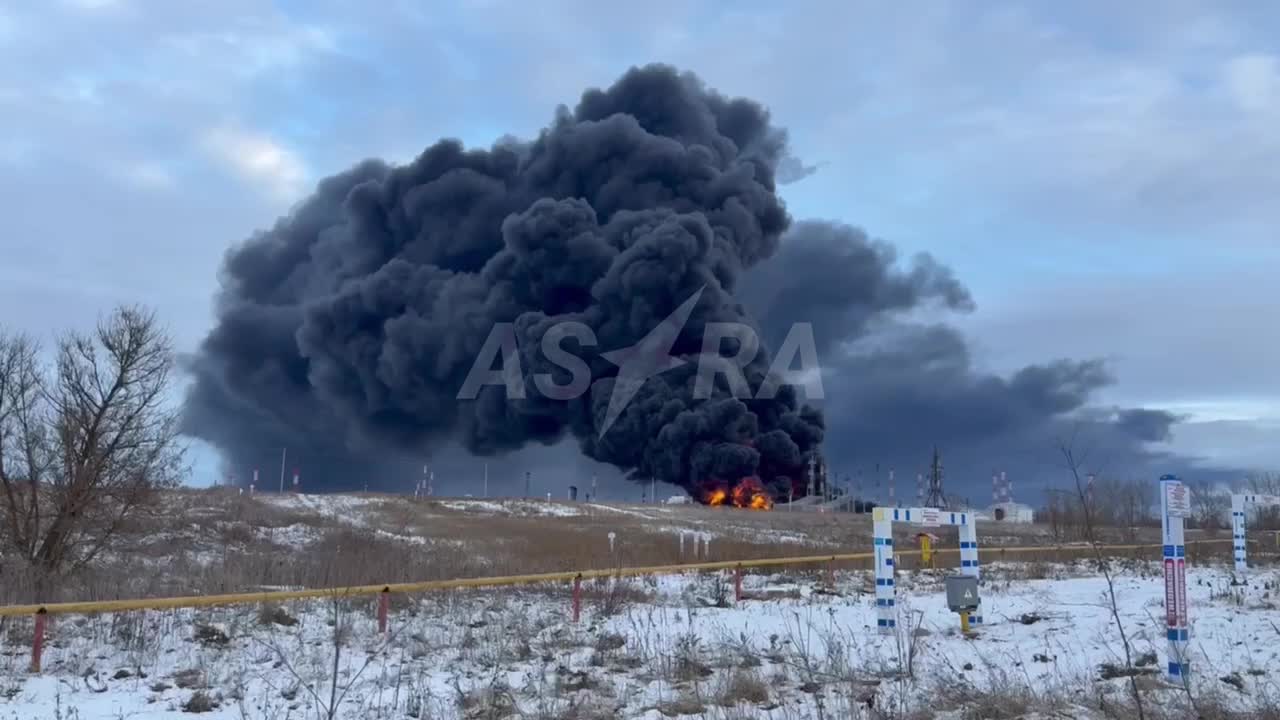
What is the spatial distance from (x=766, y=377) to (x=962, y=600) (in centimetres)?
5366

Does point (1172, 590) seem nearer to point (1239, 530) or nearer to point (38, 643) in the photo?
point (38, 643)

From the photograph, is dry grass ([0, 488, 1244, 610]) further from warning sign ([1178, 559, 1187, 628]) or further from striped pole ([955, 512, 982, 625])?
warning sign ([1178, 559, 1187, 628])

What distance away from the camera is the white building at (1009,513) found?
59875 mm

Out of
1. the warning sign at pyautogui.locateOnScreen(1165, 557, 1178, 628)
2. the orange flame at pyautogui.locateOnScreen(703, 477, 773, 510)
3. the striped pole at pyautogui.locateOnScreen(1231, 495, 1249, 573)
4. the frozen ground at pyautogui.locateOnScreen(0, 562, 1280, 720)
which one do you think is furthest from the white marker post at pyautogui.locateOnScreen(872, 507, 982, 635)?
the orange flame at pyautogui.locateOnScreen(703, 477, 773, 510)

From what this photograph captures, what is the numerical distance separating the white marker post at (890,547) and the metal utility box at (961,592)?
1.57 feet

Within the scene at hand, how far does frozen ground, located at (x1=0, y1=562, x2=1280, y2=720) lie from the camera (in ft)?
26.5

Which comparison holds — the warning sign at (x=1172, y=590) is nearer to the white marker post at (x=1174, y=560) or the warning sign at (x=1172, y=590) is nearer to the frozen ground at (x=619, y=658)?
the white marker post at (x=1174, y=560)

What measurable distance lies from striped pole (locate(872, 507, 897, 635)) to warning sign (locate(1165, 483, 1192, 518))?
3920 millimetres

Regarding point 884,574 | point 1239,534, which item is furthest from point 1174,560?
point 1239,534

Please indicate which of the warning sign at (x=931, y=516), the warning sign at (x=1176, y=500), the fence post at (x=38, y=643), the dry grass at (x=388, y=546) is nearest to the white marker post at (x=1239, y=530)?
the dry grass at (x=388, y=546)

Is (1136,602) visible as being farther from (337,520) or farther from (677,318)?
(677,318)

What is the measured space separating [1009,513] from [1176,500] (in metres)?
56.2

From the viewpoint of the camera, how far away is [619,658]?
402 inches

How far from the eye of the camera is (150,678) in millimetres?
9500
